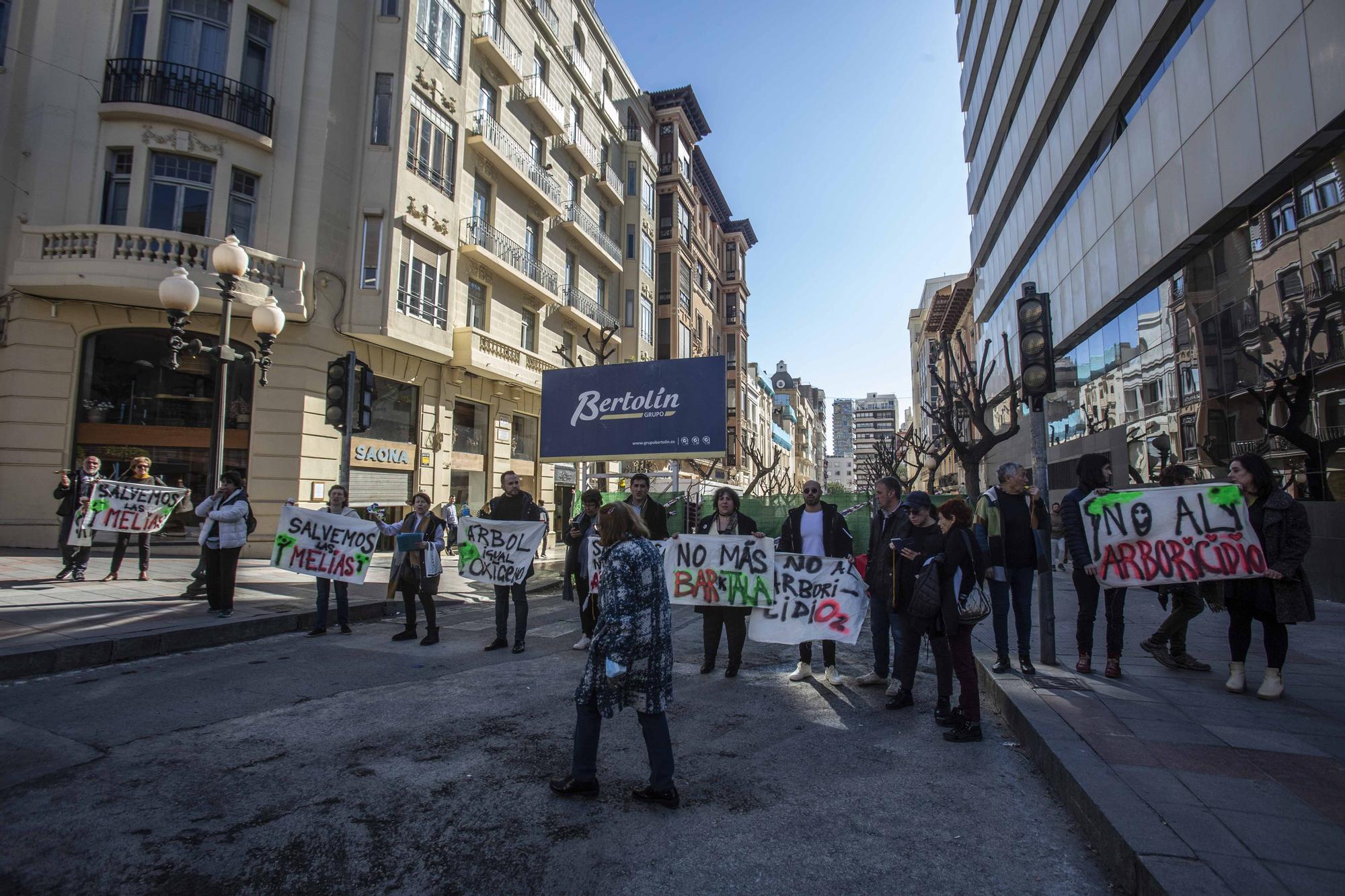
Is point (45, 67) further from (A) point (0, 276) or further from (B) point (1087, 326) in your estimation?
(B) point (1087, 326)

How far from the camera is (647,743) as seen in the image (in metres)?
3.74

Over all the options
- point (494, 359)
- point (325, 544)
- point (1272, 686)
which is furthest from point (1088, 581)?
point (494, 359)

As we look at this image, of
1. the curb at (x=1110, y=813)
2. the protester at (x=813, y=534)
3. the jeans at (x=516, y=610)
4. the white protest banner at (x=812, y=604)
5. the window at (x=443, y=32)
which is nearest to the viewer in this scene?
the curb at (x=1110, y=813)

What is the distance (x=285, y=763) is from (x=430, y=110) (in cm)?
1960

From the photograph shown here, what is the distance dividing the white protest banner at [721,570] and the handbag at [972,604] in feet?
7.01

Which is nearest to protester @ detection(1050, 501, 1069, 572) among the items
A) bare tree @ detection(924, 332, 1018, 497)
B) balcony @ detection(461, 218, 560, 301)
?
bare tree @ detection(924, 332, 1018, 497)

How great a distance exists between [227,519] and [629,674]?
731cm

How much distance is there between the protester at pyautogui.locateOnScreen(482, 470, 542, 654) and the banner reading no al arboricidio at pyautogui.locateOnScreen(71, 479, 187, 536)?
548cm

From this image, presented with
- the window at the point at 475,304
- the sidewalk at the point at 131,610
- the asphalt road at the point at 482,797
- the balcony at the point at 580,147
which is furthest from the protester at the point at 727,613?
the balcony at the point at 580,147

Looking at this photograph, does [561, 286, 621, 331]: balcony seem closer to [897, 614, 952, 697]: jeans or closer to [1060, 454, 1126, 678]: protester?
[1060, 454, 1126, 678]: protester

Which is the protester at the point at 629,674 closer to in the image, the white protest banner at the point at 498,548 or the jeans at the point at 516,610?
the jeans at the point at 516,610

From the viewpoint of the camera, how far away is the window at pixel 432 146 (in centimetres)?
1889

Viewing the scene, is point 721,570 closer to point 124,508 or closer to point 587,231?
point 124,508

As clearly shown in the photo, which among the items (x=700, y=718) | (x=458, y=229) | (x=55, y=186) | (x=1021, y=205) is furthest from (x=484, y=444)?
(x=1021, y=205)
